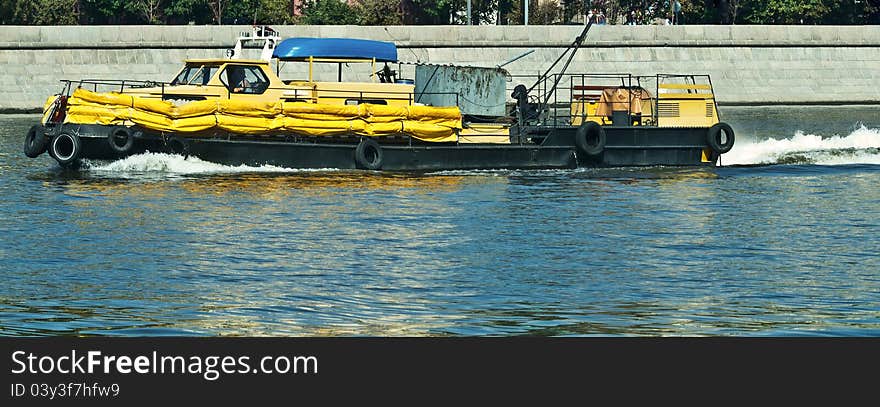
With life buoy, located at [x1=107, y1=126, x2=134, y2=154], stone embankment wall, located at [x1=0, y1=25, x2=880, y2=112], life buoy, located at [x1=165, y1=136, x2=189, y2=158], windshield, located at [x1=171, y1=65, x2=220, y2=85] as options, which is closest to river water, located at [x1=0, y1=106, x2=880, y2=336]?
life buoy, located at [x1=165, y1=136, x2=189, y2=158]

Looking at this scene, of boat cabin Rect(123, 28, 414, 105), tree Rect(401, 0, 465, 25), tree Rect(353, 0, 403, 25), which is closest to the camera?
boat cabin Rect(123, 28, 414, 105)

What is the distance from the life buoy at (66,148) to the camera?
2873 cm

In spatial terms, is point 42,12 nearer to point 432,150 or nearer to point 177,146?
point 177,146

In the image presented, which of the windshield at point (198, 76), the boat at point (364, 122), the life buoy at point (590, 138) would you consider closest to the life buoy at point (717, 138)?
the boat at point (364, 122)

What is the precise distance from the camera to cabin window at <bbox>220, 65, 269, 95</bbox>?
3012cm

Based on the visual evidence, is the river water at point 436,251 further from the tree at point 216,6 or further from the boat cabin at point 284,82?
the tree at point 216,6

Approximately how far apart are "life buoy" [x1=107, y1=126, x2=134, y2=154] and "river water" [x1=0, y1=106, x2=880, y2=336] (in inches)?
14.5

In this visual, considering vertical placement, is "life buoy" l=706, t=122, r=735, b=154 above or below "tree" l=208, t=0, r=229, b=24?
below

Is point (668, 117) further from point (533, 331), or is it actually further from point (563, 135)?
point (533, 331)

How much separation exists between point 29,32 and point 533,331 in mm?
44965

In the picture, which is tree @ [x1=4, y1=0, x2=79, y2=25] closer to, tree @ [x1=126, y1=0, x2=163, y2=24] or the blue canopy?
tree @ [x1=126, y1=0, x2=163, y2=24]

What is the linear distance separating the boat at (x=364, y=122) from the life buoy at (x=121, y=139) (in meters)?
0.02

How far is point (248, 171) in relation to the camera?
29391 mm
